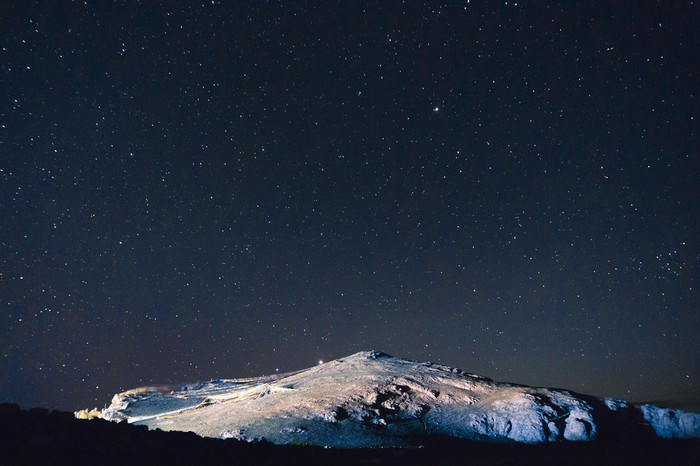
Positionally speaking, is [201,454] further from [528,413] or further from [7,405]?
[528,413]

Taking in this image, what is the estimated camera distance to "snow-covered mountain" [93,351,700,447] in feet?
38.4

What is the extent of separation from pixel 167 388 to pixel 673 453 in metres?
25.5

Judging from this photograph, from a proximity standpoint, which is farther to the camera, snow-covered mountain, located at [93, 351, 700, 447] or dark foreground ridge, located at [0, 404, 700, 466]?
snow-covered mountain, located at [93, 351, 700, 447]

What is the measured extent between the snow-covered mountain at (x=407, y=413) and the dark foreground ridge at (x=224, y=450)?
2.65ft

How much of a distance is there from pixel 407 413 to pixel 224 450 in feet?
26.0

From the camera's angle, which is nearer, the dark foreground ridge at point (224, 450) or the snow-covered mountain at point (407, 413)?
the dark foreground ridge at point (224, 450)

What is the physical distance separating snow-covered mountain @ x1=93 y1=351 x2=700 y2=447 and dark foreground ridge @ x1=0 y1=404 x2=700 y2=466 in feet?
2.65

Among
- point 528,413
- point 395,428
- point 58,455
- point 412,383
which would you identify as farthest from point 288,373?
point 58,455

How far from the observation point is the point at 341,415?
42.8 ft

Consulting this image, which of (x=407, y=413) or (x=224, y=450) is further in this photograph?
(x=407, y=413)

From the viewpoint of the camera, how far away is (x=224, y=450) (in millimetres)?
7723

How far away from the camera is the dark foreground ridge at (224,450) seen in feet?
18.5

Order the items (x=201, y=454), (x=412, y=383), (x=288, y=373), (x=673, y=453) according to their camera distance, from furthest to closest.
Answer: (x=288, y=373), (x=412, y=383), (x=673, y=453), (x=201, y=454)

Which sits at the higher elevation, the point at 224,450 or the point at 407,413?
the point at 224,450
